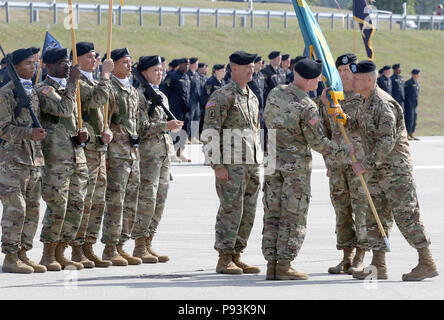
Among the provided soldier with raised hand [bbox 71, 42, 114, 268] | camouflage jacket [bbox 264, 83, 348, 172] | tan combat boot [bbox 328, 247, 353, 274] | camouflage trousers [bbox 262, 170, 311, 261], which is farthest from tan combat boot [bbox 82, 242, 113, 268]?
tan combat boot [bbox 328, 247, 353, 274]

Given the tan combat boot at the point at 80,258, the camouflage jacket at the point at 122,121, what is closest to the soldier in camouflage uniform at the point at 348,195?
the camouflage jacket at the point at 122,121

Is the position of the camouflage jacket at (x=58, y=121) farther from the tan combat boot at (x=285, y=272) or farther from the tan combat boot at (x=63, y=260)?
the tan combat boot at (x=285, y=272)

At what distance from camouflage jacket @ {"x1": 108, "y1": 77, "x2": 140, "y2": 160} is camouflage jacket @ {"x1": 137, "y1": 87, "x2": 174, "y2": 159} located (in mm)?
240

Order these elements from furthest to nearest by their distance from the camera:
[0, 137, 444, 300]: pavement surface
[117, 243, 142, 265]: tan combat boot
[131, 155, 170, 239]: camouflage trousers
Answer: [131, 155, 170, 239]: camouflage trousers
[117, 243, 142, 265]: tan combat boot
[0, 137, 444, 300]: pavement surface

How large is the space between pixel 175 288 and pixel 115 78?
2.61 metres

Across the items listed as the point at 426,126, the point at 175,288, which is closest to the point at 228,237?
the point at 175,288

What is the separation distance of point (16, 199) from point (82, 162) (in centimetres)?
73

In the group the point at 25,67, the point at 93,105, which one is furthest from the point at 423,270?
the point at 25,67

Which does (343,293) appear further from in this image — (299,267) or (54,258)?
(54,258)

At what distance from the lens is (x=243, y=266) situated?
1033 centimetres

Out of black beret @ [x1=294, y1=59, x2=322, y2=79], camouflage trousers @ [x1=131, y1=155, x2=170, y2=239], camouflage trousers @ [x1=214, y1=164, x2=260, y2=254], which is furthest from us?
camouflage trousers @ [x1=131, y1=155, x2=170, y2=239]

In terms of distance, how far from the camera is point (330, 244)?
12172 mm

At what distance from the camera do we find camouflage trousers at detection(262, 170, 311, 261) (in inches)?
379

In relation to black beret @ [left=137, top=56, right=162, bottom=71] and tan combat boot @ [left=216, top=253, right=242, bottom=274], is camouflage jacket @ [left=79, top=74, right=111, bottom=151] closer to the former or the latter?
black beret @ [left=137, top=56, right=162, bottom=71]
